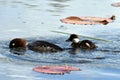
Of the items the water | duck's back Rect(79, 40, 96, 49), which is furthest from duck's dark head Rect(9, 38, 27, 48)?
duck's back Rect(79, 40, 96, 49)

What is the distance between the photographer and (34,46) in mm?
11930

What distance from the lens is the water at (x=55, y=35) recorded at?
955 cm

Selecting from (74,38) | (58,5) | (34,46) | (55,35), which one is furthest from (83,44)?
(58,5)

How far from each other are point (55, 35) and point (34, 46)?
1915 millimetres

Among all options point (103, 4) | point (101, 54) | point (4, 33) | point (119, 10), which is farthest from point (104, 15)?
point (101, 54)

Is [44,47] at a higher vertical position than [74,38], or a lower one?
lower

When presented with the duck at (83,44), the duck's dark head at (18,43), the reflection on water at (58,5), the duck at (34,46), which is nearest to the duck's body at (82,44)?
the duck at (83,44)

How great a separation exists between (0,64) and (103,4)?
1231 centimetres

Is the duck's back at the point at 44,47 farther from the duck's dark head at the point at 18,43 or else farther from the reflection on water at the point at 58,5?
the reflection on water at the point at 58,5

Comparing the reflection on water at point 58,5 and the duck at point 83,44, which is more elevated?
the reflection on water at point 58,5

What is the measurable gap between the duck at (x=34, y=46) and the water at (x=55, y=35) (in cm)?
20

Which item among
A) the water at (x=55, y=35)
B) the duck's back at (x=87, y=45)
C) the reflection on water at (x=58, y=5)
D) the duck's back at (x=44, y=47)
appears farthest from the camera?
the reflection on water at (x=58, y=5)

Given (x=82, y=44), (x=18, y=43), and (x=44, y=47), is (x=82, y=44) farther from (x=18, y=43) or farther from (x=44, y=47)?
(x=18, y=43)

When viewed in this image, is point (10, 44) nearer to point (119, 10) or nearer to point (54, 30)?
point (54, 30)
